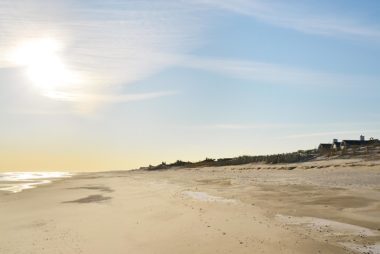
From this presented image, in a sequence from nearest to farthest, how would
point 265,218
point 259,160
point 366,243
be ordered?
point 366,243
point 265,218
point 259,160

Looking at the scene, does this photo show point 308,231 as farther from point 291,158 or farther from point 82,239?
point 291,158

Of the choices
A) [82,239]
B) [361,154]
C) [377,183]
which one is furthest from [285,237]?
[361,154]

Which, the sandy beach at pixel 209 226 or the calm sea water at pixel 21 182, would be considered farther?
the calm sea water at pixel 21 182

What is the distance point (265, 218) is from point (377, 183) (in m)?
10.0

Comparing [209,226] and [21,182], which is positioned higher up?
[21,182]

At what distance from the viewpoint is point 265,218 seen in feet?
38.7

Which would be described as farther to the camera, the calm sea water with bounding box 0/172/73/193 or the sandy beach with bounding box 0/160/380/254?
the calm sea water with bounding box 0/172/73/193

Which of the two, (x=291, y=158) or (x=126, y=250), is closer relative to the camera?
(x=126, y=250)

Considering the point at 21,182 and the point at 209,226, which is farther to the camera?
the point at 21,182

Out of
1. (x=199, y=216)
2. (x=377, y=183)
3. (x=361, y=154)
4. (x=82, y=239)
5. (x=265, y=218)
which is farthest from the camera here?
(x=361, y=154)

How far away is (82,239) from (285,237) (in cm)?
452

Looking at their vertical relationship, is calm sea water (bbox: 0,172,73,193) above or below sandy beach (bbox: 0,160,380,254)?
above

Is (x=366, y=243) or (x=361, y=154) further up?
(x=361, y=154)

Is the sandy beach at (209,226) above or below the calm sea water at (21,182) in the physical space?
below
